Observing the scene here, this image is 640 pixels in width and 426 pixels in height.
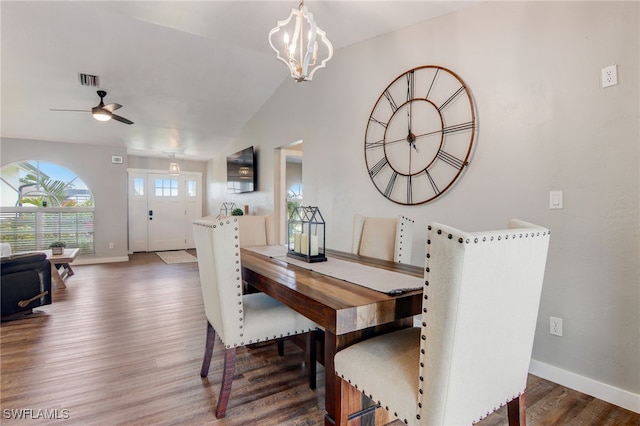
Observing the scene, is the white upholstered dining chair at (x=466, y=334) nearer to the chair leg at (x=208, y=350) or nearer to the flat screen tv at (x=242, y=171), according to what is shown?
the chair leg at (x=208, y=350)

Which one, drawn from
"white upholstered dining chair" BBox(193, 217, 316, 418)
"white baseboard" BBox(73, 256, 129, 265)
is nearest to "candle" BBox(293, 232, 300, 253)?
"white upholstered dining chair" BBox(193, 217, 316, 418)

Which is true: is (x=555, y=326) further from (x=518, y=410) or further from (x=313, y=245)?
(x=313, y=245)

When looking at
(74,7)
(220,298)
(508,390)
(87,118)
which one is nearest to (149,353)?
(220,298)

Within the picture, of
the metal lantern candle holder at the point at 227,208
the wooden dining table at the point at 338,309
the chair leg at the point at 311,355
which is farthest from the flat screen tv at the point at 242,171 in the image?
the wooden dining table at the point at 338,309

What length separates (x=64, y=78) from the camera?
3883 millimetres

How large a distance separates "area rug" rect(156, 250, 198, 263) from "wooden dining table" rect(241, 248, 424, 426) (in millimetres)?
5502

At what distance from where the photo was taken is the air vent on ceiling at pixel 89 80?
3850 mm

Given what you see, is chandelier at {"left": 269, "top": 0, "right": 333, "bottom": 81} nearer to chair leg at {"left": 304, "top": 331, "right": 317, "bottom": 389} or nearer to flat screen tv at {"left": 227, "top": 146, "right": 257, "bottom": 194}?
chair leg at {"left": 304, "top": 331, "right": 317, "bottom": 389}

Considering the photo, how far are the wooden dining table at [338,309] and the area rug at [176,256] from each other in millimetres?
5502

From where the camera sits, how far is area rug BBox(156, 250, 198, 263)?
6586 millimetres

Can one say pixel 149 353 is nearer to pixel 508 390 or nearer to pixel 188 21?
pixel 508 390

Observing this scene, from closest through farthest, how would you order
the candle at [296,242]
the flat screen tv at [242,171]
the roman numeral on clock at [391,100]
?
Result: the candle at [296,242] < the roman numeral on clock at [391,100] < the flat screen tv at [242,171]

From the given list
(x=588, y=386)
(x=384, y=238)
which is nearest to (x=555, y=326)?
(x=588, y=386)

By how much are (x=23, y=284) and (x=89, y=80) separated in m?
2.47
